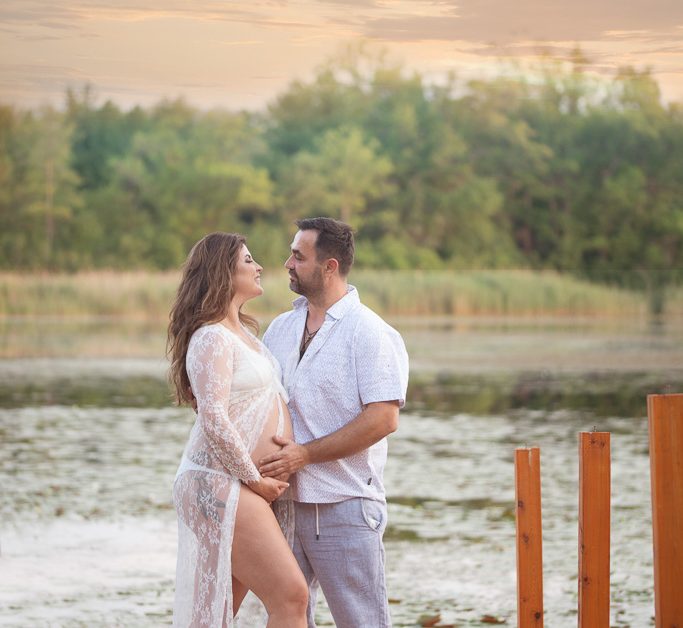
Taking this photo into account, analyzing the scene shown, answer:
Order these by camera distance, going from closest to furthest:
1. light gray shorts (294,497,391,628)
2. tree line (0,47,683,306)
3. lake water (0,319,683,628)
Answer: light gray shorts (294,497,391,628) < lake water (0,319,683,628) < tree line (0,47,683,306)

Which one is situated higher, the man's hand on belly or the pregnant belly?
the pregnant belly

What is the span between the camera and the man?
12.1ft

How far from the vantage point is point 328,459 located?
368 centimetres

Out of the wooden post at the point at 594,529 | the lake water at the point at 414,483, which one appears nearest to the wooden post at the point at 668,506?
the wooden post at the point at 594,529

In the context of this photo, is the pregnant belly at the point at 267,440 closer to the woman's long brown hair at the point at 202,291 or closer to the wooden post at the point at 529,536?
the woman's long brown hair at the point at 202,291

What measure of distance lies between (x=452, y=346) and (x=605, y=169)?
73.6 feet

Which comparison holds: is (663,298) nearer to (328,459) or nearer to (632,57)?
(632,57)

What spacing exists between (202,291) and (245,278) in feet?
0.41

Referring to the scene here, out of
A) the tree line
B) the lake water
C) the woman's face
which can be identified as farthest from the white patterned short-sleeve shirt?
the tree line

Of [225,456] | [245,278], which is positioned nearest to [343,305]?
[245,278]

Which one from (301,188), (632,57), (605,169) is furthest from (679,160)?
(301,188)

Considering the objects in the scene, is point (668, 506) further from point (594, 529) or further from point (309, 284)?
point (309, 284)

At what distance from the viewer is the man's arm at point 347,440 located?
144 inches

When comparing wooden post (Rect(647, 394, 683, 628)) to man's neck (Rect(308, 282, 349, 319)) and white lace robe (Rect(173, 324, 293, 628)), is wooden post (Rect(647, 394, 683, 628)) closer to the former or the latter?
man's neck (Rect(308, 282, 349, 319))
